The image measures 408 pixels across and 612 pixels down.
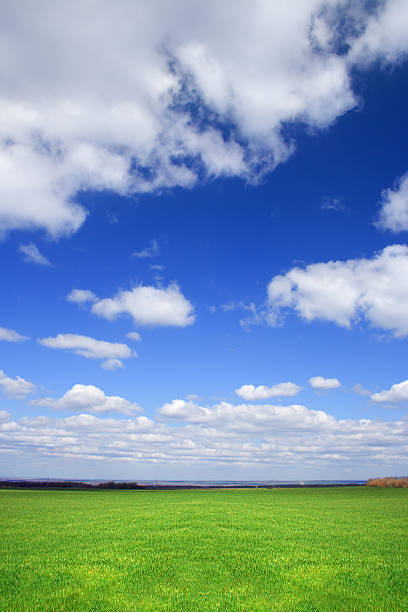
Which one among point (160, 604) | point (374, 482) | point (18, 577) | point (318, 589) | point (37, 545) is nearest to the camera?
point (160, 604)

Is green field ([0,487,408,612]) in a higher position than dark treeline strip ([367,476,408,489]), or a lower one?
higher

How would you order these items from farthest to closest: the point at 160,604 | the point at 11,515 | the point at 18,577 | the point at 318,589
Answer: the point at 11,515, the point at 18,577, the point at 318,589, the point at 160,604

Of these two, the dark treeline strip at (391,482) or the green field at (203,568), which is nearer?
the green field at (203,568)

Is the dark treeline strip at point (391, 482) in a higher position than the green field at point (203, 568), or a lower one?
lower

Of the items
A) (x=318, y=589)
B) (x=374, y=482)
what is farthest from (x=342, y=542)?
(x=374, y=482)

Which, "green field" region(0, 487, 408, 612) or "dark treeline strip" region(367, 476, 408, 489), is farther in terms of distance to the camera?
"dark treeline strip" region(367, 476, 408, 489)

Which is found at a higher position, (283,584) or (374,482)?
(283,584)

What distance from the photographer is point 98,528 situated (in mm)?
21172

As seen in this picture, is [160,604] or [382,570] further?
[382,570]

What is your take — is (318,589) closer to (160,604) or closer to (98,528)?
(160,604)

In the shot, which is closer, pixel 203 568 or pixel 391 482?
pixel 203 568

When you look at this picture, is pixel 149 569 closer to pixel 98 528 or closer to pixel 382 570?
pixel 382 570

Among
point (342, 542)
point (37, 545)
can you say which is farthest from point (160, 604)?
point (342, 542)

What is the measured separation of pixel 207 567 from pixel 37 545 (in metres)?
8.33
